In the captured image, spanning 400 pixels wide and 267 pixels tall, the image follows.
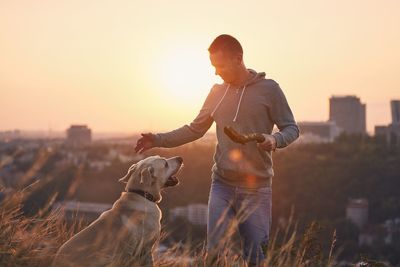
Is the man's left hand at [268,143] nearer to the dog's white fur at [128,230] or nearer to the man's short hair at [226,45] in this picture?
the man's short hair at [226,45]

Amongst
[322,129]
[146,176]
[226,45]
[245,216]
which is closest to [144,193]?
[146,176]

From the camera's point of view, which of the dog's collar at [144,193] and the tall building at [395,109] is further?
the tall building at [395,109]

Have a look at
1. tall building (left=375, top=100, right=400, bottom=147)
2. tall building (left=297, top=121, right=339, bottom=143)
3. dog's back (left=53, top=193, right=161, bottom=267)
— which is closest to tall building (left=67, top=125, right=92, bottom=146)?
tall building (left=375, top=100, right=400, bottom=147)

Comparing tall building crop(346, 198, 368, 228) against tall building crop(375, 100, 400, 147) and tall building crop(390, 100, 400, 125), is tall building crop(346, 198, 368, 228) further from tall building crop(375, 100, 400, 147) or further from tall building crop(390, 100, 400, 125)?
tall building crop(375, 100, 400, 147)

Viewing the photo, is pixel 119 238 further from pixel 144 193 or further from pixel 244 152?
pixel 244 152

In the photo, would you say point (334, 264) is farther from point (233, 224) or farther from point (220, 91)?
point (220, 91)

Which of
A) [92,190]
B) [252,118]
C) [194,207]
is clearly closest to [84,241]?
[252,118]

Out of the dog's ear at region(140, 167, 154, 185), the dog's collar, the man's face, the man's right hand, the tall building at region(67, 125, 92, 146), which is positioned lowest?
the tall building at region(67, 125, 92, 146)

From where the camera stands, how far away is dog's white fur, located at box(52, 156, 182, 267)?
4.65 metres

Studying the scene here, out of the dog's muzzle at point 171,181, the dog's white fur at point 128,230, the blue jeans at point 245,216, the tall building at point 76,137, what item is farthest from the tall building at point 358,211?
the blue jeans at point 245,216

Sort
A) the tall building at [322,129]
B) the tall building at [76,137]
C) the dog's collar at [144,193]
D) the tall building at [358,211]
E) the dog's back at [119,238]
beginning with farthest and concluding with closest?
1. the tall building at [322,129]
2. the tall building at [76,137]
3. the tall building at [358,211]
4. the dog's collar at [144,193]
5. the dog's back at [119,238]

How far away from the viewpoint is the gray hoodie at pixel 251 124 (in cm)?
508

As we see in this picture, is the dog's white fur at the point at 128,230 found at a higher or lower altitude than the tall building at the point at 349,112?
lower

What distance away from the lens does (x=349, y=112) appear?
134m
